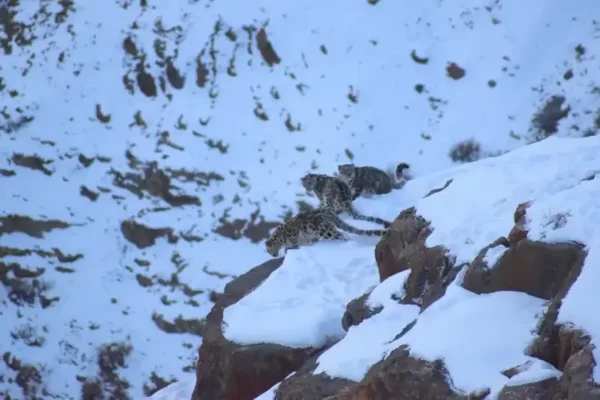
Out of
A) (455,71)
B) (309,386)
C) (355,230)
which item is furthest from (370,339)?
(455,71)

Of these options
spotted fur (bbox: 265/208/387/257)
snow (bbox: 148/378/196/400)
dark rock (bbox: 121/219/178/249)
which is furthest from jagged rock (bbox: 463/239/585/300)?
dark rock (bbox: 121/219/178/249)

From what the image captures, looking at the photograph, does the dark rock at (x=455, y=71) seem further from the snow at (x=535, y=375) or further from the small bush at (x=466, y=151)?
the snow at (x=535, y=375)

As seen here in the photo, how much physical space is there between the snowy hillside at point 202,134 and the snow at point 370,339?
8377 millimetres

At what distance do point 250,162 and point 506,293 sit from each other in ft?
39.6

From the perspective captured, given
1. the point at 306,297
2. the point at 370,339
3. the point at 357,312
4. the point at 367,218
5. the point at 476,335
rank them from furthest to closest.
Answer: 1. the point at 367,218
2. the point at 306,297
3. the point at 357,312
4. the point at 370,339
5. the point at 476,335

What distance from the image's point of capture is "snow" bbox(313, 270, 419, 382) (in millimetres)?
6043

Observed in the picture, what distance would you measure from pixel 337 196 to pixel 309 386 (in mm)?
4806

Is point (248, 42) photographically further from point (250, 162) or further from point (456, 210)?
point (456, 210)

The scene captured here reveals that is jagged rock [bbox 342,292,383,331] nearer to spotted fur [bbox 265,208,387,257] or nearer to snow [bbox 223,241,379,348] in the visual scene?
snow [bbox 223,241,379,348]

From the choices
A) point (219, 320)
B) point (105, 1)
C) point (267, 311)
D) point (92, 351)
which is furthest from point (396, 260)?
point (105, 1)

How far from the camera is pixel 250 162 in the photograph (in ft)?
56.8

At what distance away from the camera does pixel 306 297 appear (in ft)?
27.6

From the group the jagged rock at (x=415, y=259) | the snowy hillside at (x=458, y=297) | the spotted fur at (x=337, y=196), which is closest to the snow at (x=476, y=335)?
the snowy hillside at (x=458, y=297)

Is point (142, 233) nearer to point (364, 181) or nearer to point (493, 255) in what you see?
point (364, 181)
